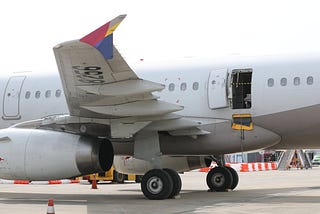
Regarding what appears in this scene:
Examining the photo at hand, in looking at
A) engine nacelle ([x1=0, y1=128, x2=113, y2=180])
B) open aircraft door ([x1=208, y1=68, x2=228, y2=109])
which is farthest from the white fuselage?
engine nacelle ([x1=0, y1=128, x2=113, y2=180])

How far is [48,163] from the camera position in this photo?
15.8m

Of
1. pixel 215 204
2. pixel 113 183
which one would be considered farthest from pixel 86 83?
pixel 113 183

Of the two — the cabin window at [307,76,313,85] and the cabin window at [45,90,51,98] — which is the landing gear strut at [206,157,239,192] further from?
the cabin window at [45,90,51,98]

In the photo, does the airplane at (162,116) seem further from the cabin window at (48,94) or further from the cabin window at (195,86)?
the cabin window at (48,94)

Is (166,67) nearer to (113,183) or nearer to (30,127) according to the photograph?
(30,127)

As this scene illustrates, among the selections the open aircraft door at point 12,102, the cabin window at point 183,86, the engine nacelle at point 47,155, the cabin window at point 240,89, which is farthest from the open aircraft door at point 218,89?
→ the open aircraft door at point 12,102

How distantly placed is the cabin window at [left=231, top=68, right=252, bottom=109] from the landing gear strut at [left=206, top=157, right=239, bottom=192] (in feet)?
11.4

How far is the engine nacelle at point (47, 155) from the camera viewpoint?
622 inches

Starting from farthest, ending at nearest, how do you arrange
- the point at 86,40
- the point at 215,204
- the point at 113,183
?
the point at 113,183 → the point at 215,204 → the point at 86,40

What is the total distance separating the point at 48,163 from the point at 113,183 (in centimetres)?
1282

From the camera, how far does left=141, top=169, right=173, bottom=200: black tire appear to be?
53.6 feet

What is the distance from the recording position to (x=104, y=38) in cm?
1364

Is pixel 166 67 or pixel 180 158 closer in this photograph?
pixel 166 67

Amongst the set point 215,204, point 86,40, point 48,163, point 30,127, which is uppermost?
point 86,40
